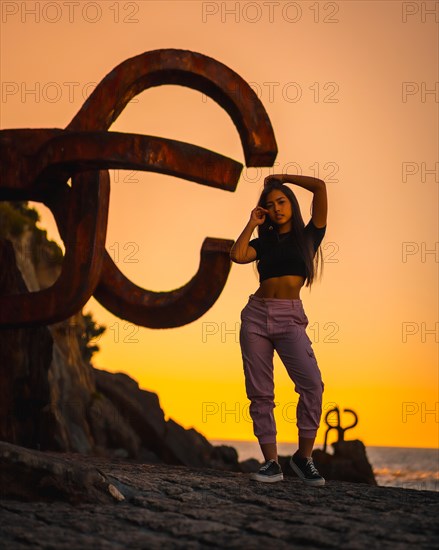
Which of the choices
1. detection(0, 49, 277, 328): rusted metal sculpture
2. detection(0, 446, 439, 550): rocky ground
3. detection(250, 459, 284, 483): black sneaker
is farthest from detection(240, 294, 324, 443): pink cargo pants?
detection(0, 49, 277, 328): rusted metal sculpture

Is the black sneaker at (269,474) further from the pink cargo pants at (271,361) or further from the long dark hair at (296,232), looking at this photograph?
the long dark hair at (296,232)

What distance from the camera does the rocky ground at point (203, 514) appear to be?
3.48 metres

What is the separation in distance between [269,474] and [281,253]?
1.36 m

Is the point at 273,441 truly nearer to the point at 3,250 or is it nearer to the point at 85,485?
the point at 85,485

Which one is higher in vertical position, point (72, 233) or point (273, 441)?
point (72, 233)

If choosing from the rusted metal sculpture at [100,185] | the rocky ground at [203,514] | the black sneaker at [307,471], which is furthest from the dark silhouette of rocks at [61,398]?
the black sneaker at [307,471]

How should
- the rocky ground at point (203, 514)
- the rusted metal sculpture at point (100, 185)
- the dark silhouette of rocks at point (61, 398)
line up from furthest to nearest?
the dark silhouette of rocks at point (61, 398)
the rusted metal sculpture at point (100, 185)
the rocky ground at point (203, 514)

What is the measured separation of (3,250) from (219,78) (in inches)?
100

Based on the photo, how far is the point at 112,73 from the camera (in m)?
7.69

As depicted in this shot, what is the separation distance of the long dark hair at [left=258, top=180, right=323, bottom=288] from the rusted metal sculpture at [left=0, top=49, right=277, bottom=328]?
3.53 ft

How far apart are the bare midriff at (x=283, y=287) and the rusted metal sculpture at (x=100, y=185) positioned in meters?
1.48

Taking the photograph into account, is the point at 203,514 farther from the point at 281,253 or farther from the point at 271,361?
the point at 281,253

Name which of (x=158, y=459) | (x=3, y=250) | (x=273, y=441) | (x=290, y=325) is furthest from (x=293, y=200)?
(x=158, y=459)

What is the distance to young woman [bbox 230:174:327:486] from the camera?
5441 mm
